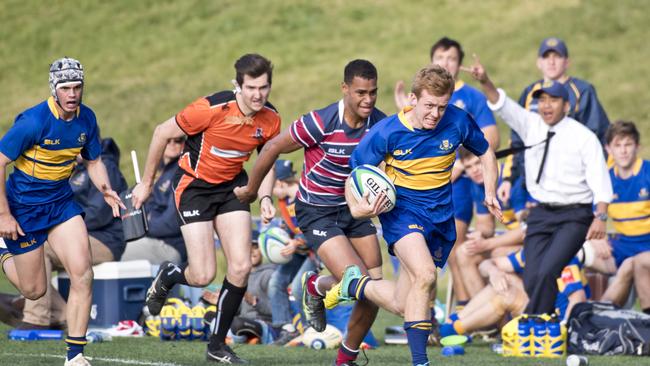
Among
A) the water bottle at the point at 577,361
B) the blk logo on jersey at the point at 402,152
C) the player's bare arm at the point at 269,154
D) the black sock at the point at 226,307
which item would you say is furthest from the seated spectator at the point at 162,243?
the blk logo on jersey at the point at 402,152

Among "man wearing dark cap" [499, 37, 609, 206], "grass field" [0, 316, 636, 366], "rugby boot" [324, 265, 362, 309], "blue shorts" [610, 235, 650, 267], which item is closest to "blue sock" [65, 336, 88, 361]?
"grass field" [0, 316, 636, 366]

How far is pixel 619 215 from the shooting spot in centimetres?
1205

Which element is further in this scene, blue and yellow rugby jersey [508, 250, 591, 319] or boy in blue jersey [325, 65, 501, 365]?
blue and yellow rugby jersey [508, 250, 591, 319]

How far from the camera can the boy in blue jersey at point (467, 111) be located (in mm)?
11570

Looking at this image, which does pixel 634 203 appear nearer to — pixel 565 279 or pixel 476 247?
pixel 565 279

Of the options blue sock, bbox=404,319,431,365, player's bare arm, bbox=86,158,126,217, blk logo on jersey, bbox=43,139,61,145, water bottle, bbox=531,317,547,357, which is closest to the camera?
blue sock, bbox=404,319,431,365

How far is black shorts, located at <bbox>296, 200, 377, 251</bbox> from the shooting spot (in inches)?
360

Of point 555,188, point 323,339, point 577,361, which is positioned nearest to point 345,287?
point 577,361

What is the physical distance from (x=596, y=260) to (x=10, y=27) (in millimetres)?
21864

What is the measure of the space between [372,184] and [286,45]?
20216 mm

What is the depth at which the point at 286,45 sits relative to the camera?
92.1 ft

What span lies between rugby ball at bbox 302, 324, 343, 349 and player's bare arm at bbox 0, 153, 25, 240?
10.1ft

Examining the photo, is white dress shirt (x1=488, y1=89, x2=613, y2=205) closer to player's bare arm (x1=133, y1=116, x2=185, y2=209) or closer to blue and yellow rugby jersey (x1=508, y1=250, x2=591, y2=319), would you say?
blue and yellow rugby jersey (x1=508, y1=250, x2=591, y2=319)

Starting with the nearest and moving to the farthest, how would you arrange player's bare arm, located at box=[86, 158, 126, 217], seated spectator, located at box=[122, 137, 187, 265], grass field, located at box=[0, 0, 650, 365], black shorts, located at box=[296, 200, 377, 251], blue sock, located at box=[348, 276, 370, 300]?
blue sock, located at box=[348, 276, 370, 300], black shorts, located at box=[296, 200, 377, 251], player's bare arm, located at box=[86, 158, 126, 217], seated spectator, located at box=[122, 137, 187, 265], grass field, located at box=[0, 0, 650, 365]
